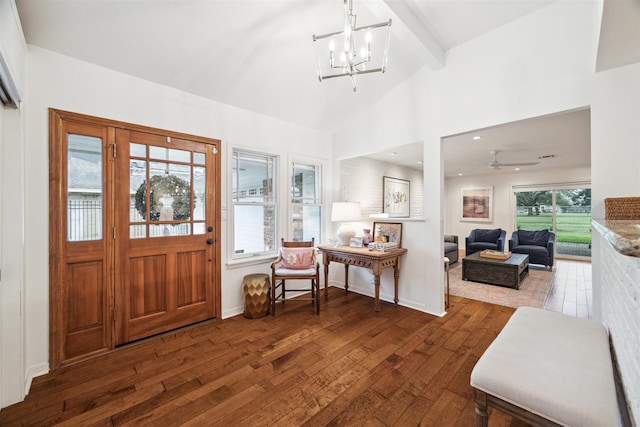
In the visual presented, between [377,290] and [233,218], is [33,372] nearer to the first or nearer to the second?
[233,218]

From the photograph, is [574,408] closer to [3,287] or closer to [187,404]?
[187,404]

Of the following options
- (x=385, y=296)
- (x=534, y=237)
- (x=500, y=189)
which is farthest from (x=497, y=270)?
(x=500, y=189)

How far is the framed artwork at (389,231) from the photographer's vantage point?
3592 mm

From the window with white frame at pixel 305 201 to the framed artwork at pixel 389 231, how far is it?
0.92m

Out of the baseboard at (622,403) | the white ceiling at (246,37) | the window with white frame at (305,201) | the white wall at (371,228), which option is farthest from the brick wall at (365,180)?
the baseboard at (622,403)

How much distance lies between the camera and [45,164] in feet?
7.03

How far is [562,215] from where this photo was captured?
6.80 meters

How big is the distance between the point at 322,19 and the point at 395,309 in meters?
3.24

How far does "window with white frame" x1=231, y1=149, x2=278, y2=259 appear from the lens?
3383mm

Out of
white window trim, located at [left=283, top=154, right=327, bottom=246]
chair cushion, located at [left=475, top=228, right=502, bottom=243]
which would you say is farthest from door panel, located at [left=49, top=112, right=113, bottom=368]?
chair cushion, located at [left=475, top=228, right=502, bottom=243]

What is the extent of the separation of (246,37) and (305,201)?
2229 mm

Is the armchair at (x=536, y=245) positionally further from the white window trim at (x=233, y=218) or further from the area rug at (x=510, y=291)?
the white window trim at (x=233, y=218)

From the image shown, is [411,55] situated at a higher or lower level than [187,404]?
higher

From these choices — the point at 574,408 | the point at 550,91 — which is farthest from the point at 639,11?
the point at 574,408
